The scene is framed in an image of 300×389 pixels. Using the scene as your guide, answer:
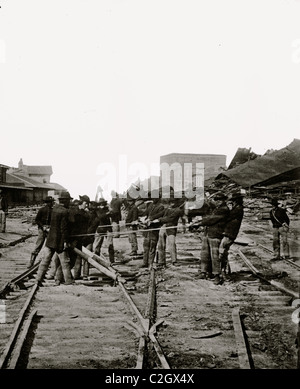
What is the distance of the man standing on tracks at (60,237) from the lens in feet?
26.8

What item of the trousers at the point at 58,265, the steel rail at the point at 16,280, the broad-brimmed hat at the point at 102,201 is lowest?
the steel rail at the point at 16,280

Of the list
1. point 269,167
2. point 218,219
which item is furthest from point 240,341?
point 269,167

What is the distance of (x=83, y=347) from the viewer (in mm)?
5207

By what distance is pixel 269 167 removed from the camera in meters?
11.6

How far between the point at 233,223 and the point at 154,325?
3648 millimetres

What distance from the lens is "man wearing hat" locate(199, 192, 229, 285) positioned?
8.66m

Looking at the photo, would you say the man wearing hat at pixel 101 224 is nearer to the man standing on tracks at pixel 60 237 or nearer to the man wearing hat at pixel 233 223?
the man standing on tracks at pixel 60 237

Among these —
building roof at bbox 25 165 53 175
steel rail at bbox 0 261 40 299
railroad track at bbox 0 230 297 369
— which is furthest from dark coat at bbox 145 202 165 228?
building roof at bbox 25 165 53 175

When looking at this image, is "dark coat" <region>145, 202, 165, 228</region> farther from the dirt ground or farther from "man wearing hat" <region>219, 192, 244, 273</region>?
"man wearing hat" <region>219, 192, 244, 273</region>

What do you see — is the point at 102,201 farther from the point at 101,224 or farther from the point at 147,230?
the point at 147,230

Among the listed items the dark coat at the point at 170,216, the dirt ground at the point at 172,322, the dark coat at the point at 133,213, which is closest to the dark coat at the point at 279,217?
the dirt ground at the point at 172,322

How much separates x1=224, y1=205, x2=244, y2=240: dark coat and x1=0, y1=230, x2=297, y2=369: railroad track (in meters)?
1.12

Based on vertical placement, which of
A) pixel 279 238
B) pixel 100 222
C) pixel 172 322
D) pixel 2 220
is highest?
pixel 100 222

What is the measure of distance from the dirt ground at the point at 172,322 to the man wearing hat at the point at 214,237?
347 millimetres
